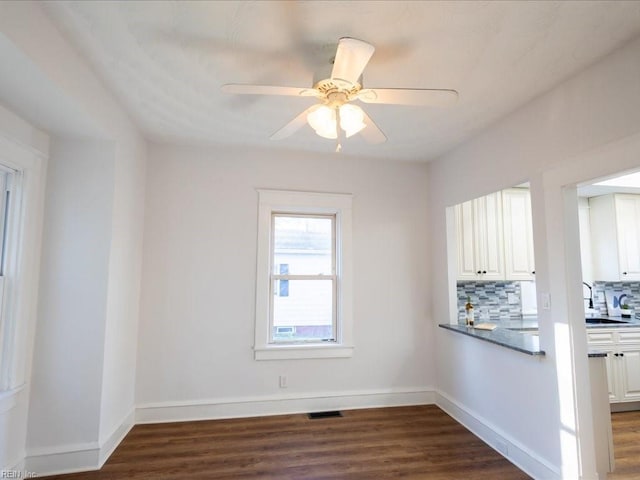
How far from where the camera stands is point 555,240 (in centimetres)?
223

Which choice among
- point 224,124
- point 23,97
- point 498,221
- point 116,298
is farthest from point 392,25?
point 498,221

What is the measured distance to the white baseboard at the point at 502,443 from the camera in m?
2.28

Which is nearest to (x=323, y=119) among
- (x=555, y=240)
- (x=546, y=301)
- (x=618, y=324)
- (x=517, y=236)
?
(x=555, y=240)

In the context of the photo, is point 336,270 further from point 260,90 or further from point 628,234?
point 628,234

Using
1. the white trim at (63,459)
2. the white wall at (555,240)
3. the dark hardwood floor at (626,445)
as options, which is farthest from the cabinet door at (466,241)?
the white trim at (63,459)

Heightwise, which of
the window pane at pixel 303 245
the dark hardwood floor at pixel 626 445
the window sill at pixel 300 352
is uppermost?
the window pane at pixel 303 245

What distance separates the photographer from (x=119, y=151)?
8.55ft

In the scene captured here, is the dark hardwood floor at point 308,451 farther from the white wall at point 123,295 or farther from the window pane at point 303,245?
the window pane at point 303,245

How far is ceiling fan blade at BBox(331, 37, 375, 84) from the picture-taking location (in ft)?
4.77

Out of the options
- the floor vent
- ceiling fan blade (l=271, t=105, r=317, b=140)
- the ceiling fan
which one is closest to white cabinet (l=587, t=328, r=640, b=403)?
the floor vent

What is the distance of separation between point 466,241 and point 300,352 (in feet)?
7.08

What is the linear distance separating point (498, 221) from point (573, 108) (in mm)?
1933

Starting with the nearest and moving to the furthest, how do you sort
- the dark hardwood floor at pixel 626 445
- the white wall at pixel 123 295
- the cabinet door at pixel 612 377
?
the dark hardwood floor at pixel 626 445, the white wall at pixel 123 295, the cabinet door at pixel 612 377

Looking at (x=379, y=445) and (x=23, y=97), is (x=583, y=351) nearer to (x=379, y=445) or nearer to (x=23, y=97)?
(x=379, y=445)
